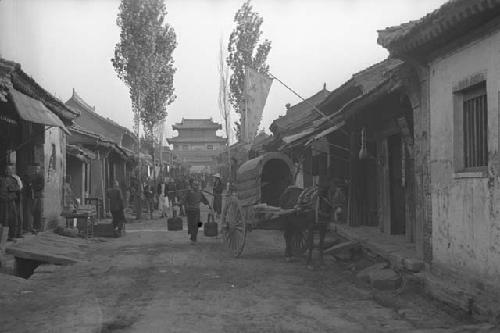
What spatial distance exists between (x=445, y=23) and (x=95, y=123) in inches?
1634

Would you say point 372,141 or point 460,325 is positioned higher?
point 372,141

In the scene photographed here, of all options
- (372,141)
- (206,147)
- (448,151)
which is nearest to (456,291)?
(448,151)

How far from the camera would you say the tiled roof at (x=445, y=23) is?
6.30 metres

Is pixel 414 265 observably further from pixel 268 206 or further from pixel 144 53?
pixel 144 53

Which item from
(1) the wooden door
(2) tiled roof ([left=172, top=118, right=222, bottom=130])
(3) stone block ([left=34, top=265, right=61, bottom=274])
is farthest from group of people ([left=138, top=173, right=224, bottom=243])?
(2) tiled roof ([left=172, top=118, right=222, bottom=130])

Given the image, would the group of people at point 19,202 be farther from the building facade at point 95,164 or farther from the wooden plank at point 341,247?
the wooden plank at point 341,247

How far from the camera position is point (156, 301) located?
7.64 metres

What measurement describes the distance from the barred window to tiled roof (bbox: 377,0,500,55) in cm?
80

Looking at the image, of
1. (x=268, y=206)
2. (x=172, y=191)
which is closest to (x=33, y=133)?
(x=268, y=206)

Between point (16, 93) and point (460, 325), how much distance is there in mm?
8951

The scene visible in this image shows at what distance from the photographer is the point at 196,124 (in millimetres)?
85688

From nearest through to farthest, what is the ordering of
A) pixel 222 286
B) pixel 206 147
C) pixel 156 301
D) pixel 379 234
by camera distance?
pixel 156 301 → pixel 222 286 → pixel 379 234 → pixel 206 147

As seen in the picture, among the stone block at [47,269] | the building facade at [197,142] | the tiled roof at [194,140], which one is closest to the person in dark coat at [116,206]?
the stone block at [47,269]

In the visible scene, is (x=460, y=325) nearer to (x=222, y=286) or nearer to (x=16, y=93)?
(x=222, y=286)
